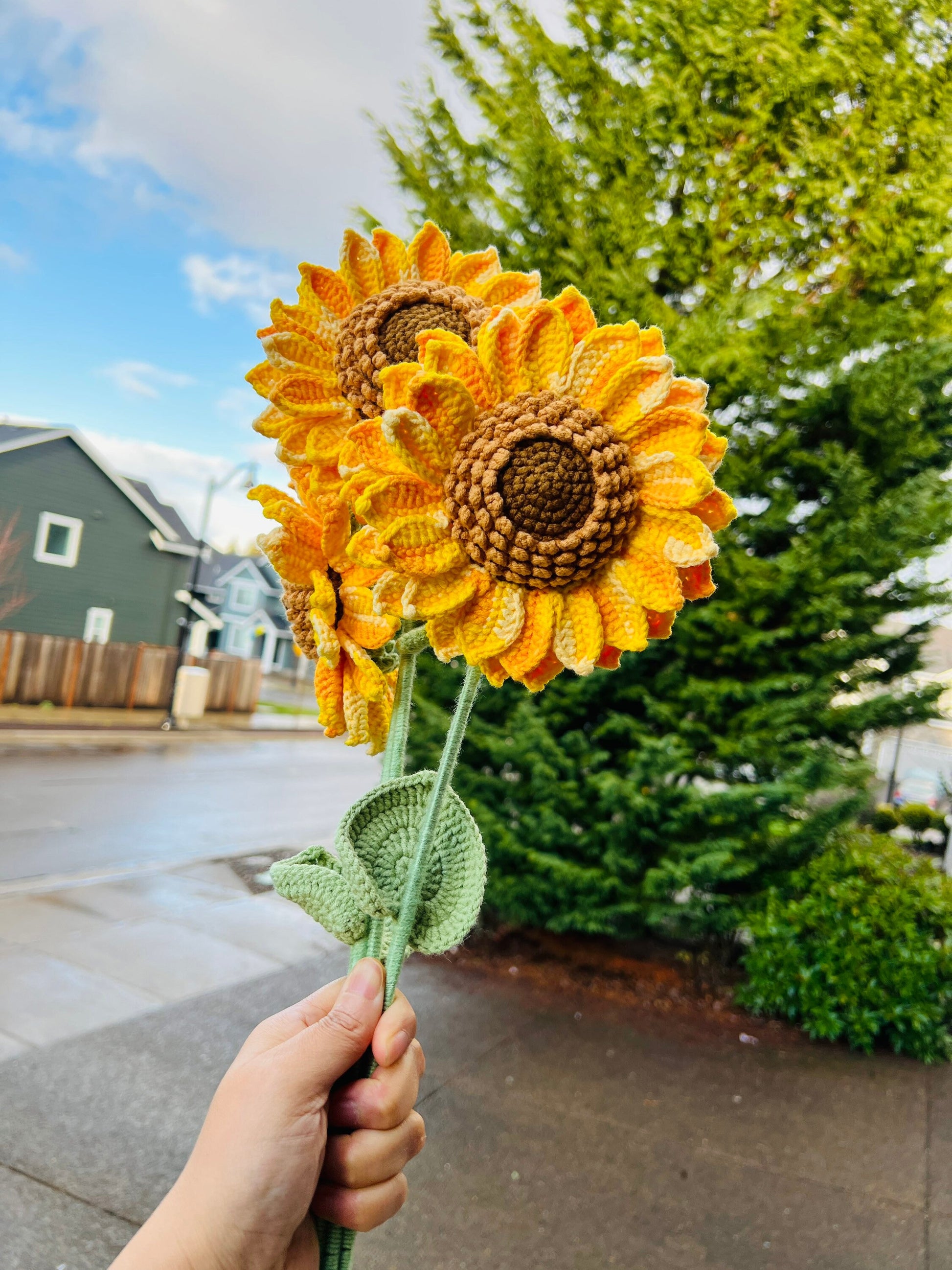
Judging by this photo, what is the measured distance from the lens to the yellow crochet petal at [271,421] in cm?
97

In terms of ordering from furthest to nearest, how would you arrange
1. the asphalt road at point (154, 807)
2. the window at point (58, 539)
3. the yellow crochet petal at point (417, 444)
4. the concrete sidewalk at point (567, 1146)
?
the window at point (58, 539) < the asphalt road at point (154, 807) < the concrete sidewalk at point (567, 1146) < the yellow crochet petal at point (417, 444)

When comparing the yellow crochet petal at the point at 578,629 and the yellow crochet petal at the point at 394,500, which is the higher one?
the yellow crochet petal at the point at 394,500

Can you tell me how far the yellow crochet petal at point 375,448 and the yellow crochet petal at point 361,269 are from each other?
220 mm

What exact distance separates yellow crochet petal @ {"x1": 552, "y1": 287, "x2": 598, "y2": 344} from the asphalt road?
7188mm

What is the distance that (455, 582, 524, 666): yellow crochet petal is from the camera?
0.80 meters

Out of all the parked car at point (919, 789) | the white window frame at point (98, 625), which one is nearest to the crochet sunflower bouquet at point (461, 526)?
the parked car at point (919, 789)

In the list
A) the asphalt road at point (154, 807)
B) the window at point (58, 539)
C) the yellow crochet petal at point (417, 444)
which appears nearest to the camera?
the yellow crochet petal at point (417, 444)

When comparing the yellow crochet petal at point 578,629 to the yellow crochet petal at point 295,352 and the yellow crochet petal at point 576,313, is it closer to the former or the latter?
the yellow crochet petal at point 576,313

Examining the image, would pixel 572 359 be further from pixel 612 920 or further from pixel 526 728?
pixel 612 920

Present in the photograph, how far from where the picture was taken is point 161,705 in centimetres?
1978

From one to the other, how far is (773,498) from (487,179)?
2.65 meters

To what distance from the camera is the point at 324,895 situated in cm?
86

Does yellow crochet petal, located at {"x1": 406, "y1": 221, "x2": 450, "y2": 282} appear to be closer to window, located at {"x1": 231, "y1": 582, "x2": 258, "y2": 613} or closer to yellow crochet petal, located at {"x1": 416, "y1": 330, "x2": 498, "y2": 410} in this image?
yellow crochet petal, located at {"x1": 416, "y1": 330, "x2": 498, "y2": 410}

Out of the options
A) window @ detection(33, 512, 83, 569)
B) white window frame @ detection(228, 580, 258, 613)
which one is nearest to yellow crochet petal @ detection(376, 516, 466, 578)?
window @ detection(33, 512, 83, 569)
